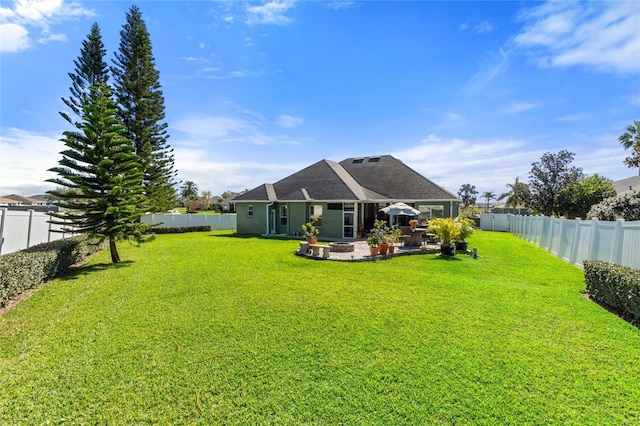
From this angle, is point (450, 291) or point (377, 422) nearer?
point (377, 422)

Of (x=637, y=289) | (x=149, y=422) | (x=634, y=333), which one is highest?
(x=637, y=289)

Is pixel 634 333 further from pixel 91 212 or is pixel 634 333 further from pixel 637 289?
pixel 91 212

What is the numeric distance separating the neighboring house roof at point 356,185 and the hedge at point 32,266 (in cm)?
1212

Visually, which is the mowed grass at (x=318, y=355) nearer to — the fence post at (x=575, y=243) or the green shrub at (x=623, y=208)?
the fence post at (x=575, y=243)

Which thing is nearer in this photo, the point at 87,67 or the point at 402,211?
the point at 402,211

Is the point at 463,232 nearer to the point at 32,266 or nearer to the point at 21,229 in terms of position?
the point at 32,266

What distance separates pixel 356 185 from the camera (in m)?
21.2

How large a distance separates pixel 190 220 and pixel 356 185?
1556 cm

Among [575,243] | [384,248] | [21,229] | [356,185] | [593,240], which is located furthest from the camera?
[356,185]

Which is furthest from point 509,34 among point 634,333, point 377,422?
point 377,422

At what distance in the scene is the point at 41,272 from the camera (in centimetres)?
772

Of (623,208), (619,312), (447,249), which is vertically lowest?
(619,312)

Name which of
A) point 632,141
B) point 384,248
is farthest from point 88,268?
point 632,141

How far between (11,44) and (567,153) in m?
44.3
